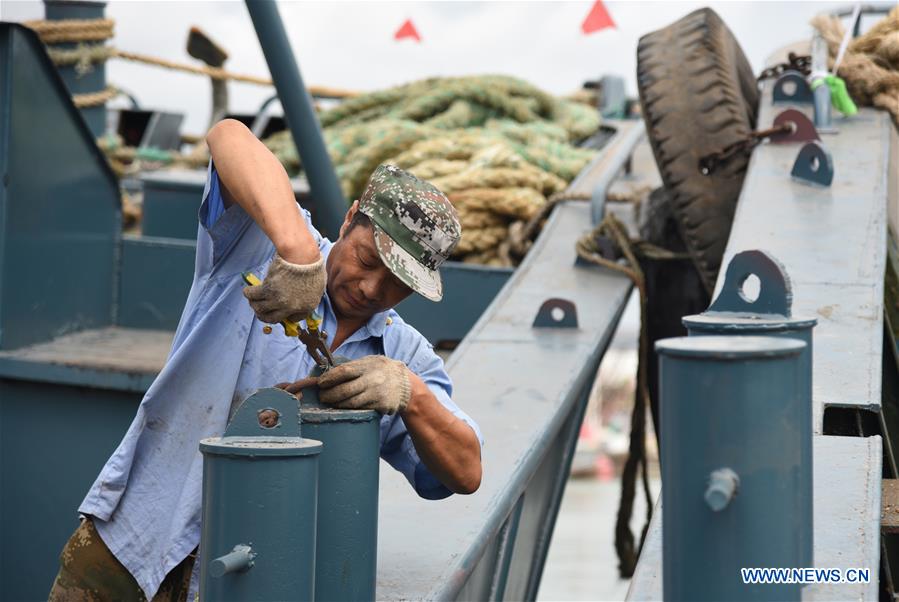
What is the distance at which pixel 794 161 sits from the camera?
375 cm

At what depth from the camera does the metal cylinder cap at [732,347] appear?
159cm

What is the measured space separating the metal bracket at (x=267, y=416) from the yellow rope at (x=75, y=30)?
6019 mm

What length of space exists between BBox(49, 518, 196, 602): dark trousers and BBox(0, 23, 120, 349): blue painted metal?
2.01 meters

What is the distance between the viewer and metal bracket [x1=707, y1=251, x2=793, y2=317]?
75.0 inches

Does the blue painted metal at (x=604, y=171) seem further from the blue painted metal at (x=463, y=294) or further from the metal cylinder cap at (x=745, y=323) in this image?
the metal cylinder cap at (x=745, y=323)

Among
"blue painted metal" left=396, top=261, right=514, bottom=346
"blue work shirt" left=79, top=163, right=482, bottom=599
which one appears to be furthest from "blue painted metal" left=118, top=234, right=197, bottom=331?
"blue work shirt" left=79, top=163, right=482, bottom=599

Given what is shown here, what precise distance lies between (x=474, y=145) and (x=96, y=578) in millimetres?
3177

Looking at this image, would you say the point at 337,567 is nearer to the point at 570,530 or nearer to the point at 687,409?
the point at 687,409

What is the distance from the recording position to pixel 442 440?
2.38 metres

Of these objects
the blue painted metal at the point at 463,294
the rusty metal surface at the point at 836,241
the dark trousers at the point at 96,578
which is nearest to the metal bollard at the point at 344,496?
the dark trousers at the point at 96,578

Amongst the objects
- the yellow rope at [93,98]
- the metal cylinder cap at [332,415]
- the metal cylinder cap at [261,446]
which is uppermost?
the yellow rope at [93,98]

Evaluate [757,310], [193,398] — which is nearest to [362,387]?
[193,398]

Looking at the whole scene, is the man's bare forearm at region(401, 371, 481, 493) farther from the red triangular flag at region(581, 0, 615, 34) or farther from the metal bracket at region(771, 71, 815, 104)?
the red triangular flag at region(581, 0, 615, 34)

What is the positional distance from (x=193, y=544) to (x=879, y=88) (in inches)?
118
